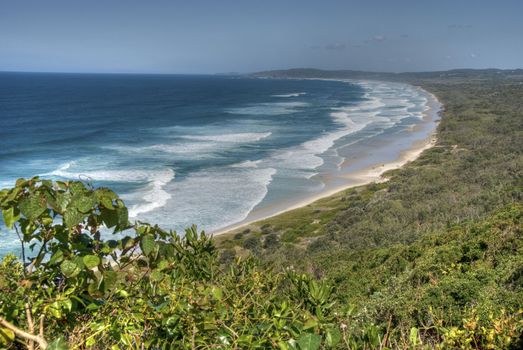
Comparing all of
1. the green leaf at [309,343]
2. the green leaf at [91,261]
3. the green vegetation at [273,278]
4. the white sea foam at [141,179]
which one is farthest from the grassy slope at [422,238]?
the white sea foam at [141,179]

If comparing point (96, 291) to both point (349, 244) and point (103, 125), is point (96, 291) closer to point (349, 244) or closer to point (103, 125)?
point (349, 244)

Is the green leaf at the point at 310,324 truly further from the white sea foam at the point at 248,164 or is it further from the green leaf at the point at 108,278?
the white sea foam at the point at 248,164

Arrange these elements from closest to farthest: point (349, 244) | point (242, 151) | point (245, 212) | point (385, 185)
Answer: point (349, 244) < point (245, 212) < point (385, 185) < point (242, 151)

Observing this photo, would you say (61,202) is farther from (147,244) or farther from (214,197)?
(214,197)

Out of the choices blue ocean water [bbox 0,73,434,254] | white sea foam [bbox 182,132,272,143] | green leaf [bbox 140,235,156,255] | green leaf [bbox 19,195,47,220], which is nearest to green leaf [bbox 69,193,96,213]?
green leaf [bbox 19,195,47,220]

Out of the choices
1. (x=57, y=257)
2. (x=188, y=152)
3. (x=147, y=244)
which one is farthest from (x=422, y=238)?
(x=188, y=152)

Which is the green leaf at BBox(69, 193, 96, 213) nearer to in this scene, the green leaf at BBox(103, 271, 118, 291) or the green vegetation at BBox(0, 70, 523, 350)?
the green vegetation at BBox(0, 70, 523, 350)

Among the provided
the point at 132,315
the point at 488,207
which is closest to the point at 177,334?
the point at 132,315
